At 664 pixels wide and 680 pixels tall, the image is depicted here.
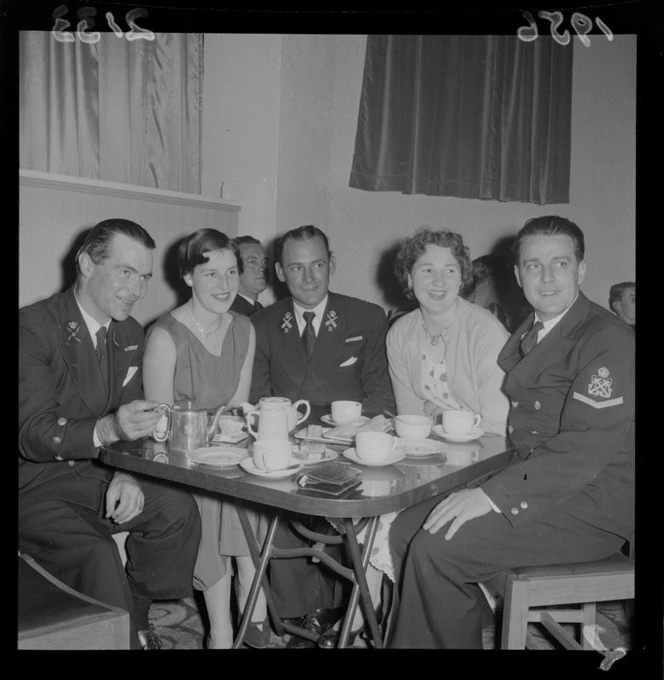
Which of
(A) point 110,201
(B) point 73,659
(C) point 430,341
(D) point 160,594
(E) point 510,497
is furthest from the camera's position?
(A) point 110,201

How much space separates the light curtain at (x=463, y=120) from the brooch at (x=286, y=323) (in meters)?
1.20

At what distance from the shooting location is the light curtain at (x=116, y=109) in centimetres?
294

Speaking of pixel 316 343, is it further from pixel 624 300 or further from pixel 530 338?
pixel 624 300

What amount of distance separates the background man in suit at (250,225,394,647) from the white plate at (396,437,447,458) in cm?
85

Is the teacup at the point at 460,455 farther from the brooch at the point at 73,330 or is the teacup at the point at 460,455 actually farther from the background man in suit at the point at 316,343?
the brooch at the point at 73,330

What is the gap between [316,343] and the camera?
9.91ft

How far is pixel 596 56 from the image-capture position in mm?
2172

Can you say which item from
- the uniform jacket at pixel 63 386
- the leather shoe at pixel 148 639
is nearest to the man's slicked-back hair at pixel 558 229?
the uniform jacket at pixel 63 386

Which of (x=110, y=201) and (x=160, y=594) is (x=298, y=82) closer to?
(x=110, y=201)

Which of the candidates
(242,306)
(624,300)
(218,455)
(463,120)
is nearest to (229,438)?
(218,455)

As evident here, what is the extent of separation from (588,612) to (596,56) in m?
1.89

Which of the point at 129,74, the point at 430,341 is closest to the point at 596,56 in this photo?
the point at 430,341

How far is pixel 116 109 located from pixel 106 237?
3.69 ft

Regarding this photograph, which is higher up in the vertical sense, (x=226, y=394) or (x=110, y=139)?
(x=110, y=139)
